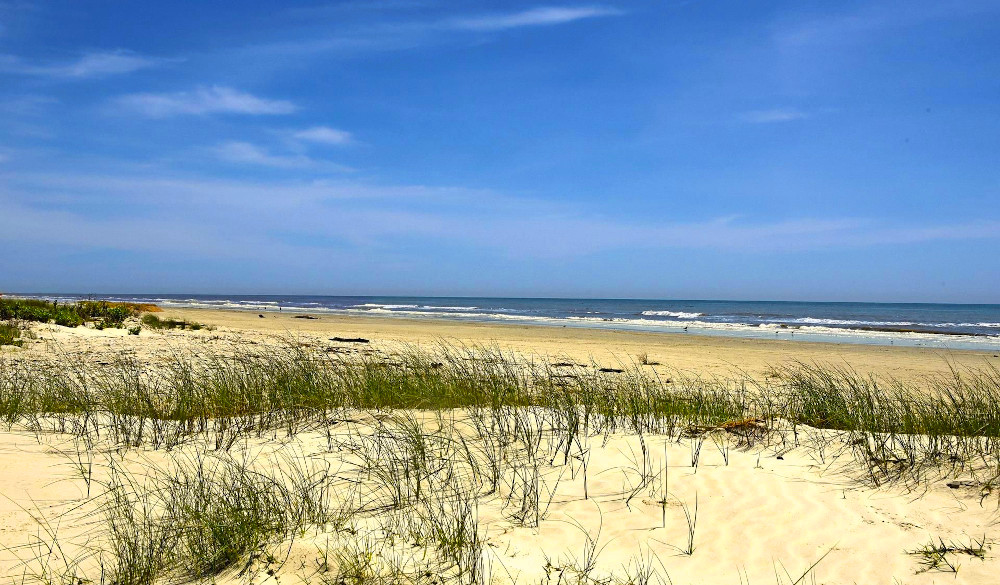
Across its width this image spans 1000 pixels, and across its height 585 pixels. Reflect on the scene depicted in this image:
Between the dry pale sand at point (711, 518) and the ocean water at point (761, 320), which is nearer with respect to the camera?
the dry pale sand at point (711, 518)

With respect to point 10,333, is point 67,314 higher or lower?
higher

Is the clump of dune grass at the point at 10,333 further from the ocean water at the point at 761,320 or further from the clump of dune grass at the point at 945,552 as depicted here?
the ocean water at the point at 761,320

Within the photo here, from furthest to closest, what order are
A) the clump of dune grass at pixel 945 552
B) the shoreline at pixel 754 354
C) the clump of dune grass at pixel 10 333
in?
the shoreline at pixel 754 354
the clump of dune grass at pixel 10 333
the clump of dune grass at pixel 945 552

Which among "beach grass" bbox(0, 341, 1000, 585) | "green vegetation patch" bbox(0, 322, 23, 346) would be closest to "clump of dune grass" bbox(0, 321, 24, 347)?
"green vegetation patch" bbox(0, 322, 23, 346)

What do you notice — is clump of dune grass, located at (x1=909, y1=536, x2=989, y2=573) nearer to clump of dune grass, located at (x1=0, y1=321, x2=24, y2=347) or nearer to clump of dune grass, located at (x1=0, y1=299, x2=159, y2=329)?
clump of dune grass, located at (x1=0, y1=321, x2=24, y2=347)

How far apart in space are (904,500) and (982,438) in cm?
188

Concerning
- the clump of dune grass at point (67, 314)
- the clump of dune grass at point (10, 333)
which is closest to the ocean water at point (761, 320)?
the clump of dune grass at point (67, 314)

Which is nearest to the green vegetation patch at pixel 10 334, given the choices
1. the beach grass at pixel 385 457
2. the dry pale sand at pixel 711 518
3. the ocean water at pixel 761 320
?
the beach grass at pixel 385 457

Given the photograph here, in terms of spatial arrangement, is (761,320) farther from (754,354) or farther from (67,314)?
(67,314)

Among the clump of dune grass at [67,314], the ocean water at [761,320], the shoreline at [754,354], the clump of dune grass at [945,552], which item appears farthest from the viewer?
the ocean water at [761,320]

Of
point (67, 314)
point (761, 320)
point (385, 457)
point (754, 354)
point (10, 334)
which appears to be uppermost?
point (67, 314)

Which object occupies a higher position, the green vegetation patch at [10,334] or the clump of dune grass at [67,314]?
the clump of dune grass at [67,314]

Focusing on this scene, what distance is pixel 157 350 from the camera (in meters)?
12.9

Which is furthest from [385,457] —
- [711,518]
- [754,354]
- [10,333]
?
[754,354]
